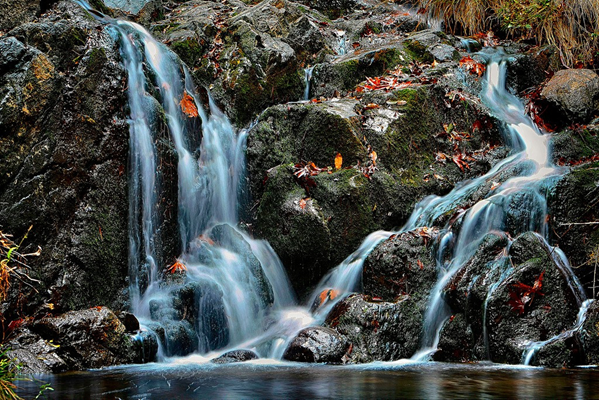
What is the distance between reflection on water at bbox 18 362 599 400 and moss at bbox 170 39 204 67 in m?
6.17

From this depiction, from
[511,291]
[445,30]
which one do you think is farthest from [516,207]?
[445,30]

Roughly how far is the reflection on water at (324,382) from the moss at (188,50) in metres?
6.17

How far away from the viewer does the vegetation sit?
965 centimetres

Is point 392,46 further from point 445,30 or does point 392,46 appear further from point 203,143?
point 203,143

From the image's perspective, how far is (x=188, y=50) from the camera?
373 inches

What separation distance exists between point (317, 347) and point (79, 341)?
2335 mm

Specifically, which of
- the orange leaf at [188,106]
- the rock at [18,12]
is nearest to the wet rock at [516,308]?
the orange leaf at [188,106]

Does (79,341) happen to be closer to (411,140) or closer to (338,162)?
(338,162)

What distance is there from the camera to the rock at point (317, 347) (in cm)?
523

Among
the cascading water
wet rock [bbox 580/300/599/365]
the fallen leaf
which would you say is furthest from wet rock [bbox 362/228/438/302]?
wet rock [bbox 580/300/599/365]

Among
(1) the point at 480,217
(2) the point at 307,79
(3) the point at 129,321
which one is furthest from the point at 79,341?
(2) the point at 307,79

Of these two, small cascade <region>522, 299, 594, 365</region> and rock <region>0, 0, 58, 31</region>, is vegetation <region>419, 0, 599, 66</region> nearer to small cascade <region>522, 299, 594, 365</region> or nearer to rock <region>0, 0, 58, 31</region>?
small cascade <region>522, 299, 594, 365</region>

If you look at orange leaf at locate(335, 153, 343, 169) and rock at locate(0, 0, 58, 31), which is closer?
rock at locate(0, 0, 58, 31)

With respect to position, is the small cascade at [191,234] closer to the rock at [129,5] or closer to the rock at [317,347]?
the rock at [317,347]
